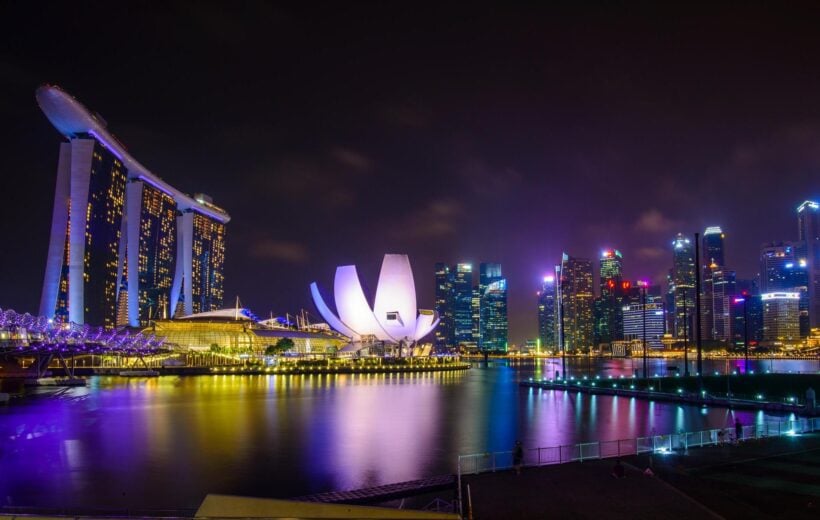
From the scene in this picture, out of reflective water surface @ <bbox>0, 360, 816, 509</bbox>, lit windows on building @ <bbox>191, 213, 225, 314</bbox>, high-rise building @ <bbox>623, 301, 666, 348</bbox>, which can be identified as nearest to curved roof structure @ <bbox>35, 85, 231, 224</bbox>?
reflective water surface @ <bbox>0, 360, 816, 509</bbox>

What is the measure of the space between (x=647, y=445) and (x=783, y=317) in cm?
17037

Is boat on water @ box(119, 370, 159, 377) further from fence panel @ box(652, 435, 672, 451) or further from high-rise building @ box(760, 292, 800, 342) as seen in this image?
high-rise building @ box(760, 292, 800, 342)

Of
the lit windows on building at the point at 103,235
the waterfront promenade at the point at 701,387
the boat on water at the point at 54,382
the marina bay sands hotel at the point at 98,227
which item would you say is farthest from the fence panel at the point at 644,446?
the lit windows on building at the point at 103,235

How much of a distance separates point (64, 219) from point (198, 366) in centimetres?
2105

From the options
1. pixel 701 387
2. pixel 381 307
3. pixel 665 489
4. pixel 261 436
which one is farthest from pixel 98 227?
pixel 665 489

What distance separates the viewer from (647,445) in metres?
14.0

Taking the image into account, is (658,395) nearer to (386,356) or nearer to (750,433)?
(750,433)

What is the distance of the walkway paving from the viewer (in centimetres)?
849

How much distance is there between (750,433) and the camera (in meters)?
15.1

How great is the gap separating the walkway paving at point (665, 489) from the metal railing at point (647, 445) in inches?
23.4

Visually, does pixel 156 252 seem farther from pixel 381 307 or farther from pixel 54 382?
pixel 54 382

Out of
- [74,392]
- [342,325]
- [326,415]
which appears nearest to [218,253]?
[342,325]

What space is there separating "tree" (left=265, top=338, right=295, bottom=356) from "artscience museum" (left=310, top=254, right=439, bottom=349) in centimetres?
593

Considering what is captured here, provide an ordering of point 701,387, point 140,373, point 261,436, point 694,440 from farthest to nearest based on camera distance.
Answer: point 140,373
point 701,387
point 261,436
point 694,440
